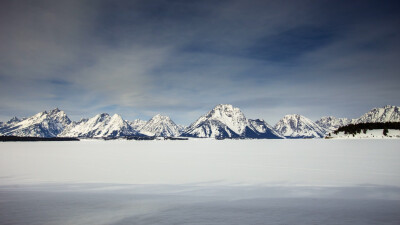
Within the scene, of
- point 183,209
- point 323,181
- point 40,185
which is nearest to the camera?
point 183,209

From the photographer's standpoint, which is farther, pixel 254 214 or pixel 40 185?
pixel 40 185

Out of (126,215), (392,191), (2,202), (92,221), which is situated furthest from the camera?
(392,191)

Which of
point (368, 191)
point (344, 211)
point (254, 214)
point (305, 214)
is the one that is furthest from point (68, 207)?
point (368, 191)

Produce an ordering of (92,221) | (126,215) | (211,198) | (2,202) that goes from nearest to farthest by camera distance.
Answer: (92,221) < (126,215) < (2,202) < (211,198)

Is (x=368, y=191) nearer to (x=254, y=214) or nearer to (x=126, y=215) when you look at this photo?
(x=254, y=214)

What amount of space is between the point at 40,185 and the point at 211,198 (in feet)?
47.3

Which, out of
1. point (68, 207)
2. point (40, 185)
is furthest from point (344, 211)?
point (40, 185)

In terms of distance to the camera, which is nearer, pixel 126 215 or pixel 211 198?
pixel 126 215

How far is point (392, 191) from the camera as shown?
18688 mm

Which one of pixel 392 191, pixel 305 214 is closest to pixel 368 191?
pixel 392 191

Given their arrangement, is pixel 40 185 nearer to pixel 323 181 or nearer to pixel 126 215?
pixel 126 215

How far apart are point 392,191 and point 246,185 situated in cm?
1023

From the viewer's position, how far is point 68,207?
14758 millimetres

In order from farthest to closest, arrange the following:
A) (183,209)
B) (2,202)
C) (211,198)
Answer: (211,198)
(2,202)
(183,209)
